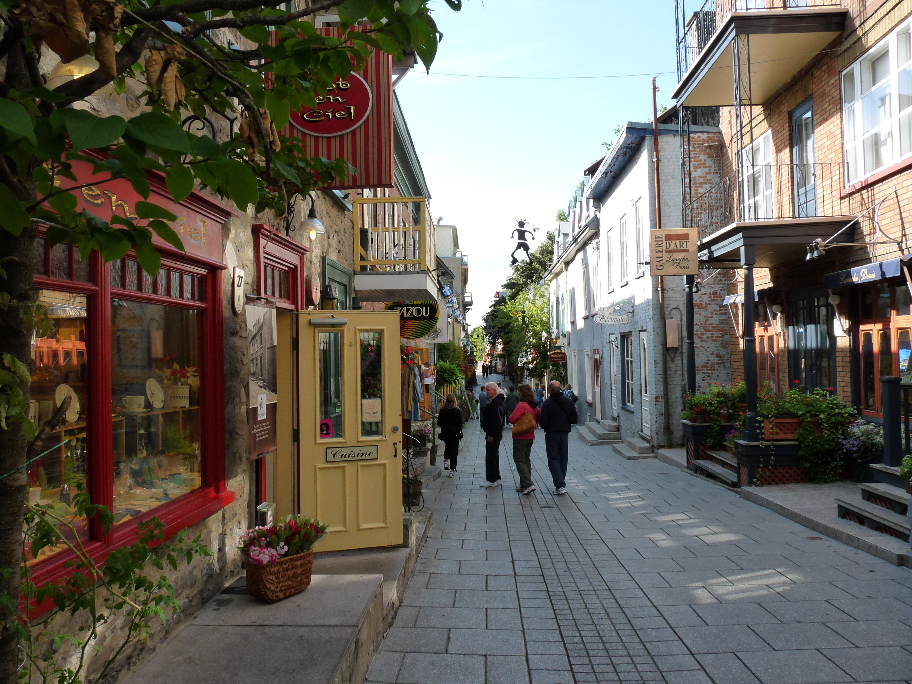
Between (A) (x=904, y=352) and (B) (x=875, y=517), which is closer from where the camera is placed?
(B) (x=875, y=517)

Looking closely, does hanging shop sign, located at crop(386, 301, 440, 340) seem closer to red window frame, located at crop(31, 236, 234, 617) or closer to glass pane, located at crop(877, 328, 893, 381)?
glass pane, located at crop(877, 328, 893, 381)

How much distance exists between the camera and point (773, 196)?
12828 mm

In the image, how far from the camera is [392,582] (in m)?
5.61

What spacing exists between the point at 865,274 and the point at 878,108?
2185 mm

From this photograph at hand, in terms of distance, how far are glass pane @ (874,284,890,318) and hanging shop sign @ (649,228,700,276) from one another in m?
3.82

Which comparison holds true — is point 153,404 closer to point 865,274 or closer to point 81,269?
point 81,269

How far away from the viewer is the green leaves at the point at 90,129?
5.40ft

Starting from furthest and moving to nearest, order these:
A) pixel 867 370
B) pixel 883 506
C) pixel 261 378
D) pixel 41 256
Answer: pixel 867 370 → pixel 883 506 → pixel 261 378 → pixel 41 256

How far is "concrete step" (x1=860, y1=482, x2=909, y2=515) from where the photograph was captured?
7.47m

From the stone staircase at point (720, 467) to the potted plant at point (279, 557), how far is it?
25.6 feet

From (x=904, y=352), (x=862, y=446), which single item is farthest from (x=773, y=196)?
(x=862, y=446)

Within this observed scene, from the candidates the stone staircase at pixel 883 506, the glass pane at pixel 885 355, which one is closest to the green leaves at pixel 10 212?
the stone staircase at pixel 883 506

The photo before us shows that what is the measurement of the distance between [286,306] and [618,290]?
14.5 m

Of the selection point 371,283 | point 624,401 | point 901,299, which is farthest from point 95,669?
point 624,401
